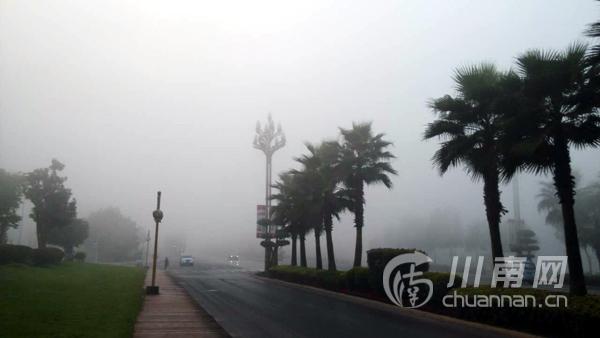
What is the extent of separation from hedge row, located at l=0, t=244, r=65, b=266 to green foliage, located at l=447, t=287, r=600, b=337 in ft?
102

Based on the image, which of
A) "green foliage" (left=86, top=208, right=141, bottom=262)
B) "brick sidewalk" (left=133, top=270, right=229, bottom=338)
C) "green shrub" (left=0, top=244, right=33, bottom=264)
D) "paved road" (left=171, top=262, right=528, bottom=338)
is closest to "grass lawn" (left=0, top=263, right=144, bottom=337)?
"brick sidewalk" (left=133, top=270, right=229, bottom=338)

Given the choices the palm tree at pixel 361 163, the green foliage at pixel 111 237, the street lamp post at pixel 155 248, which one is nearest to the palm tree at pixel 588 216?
the palm tree at pixel 361 163

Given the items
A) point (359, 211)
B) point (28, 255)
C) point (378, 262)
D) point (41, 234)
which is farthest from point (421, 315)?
point (41, 234)

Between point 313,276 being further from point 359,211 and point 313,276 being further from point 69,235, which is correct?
point 69,235

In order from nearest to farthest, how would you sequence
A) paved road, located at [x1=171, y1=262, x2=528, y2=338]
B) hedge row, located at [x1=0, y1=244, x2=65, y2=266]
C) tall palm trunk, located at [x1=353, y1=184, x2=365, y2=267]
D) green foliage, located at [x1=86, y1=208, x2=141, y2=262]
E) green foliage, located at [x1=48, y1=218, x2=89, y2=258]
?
paved road, located at [x1=171, y1=262, x2=528, y2=338], tall palm trunk, located at [x1=353, y1=184, x2=365, y2=267], hedge row, located at [x1=0, y1=244, x2=65, y2=266], green foliage, located at [x1=48, y1=218, x2=89, y2=258], green foliage, located at [x1=86, y1=208, x2=141, y2=262]

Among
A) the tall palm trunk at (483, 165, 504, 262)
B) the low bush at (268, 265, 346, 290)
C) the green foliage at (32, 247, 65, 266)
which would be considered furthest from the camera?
the green foliage at (32, 247, 65, 266)

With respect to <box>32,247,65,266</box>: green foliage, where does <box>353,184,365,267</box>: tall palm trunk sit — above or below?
above

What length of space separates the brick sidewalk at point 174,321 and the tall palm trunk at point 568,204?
9.44 m

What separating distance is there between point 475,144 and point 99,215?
9994 cm

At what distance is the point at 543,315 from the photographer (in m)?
11.9

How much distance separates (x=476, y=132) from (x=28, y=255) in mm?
32788

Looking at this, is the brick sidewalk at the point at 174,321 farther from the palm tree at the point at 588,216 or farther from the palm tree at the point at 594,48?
the palm tree at the point at 588,216

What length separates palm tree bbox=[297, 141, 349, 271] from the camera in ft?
98.0

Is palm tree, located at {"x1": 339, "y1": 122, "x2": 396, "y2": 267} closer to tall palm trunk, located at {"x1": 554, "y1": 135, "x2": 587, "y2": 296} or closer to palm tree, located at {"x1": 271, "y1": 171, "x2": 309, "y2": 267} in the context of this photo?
palm tree, located at {"x1": 271, "y1": 171, "x2": 309, "y2": 267}
